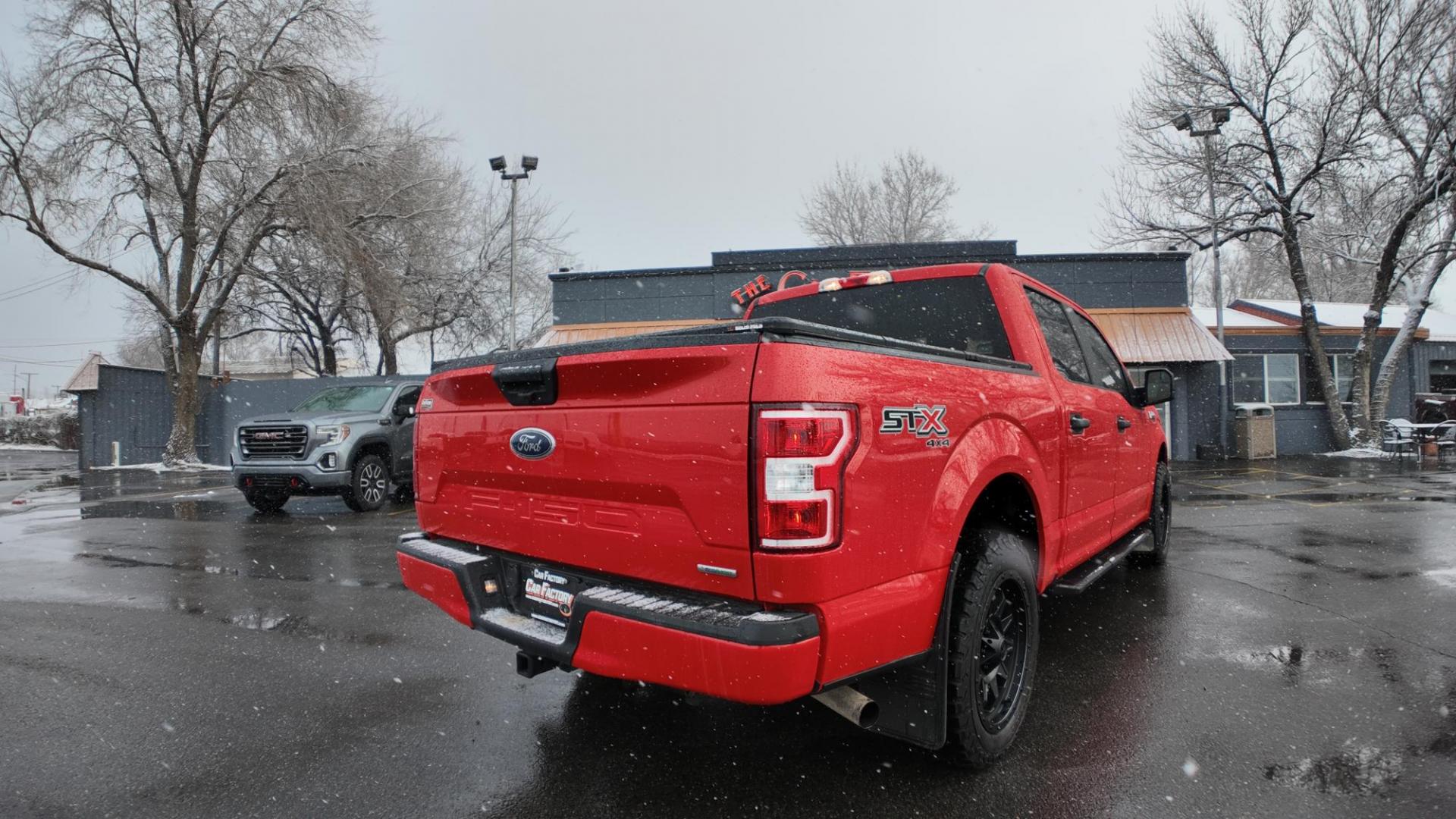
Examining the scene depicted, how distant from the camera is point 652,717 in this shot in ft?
10.9

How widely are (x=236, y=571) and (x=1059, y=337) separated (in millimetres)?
6540

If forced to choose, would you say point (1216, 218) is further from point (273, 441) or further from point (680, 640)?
point (680, 640)

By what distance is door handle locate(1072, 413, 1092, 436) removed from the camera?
3.64 metres

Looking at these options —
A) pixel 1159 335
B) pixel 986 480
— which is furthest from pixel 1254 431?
pixel 986 480

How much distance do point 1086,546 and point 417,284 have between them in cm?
2484

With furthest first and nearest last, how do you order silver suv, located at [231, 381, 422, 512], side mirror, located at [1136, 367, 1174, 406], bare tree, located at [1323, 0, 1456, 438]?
bare tree, located at [1323, 0, 1456, 438], silver suv, located at [231, 381, 422, 512], side mirror, located at [1136, 367, 1174, 406]

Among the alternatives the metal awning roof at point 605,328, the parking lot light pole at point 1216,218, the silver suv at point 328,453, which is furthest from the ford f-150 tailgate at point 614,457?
the parking lot light pole at point 1216,218

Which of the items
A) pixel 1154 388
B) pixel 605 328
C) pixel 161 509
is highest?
pixel 605 328

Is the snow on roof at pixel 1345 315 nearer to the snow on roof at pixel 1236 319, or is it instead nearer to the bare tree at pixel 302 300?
the snow on roof at pixel 1236 319

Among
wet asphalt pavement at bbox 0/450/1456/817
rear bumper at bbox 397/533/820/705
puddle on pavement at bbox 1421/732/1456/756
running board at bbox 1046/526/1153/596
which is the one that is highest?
rear bumper at bbox 397/533/820/705

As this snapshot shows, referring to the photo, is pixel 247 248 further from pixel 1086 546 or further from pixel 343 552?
pixel 1086 546

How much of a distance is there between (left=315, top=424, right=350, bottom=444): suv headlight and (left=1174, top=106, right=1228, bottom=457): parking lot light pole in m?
17.6

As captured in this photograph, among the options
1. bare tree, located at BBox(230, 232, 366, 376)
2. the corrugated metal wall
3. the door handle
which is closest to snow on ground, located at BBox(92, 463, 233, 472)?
the corrugated metal wall

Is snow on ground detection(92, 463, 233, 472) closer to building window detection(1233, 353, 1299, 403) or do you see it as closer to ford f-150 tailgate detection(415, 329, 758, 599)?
ford f-150 tailgate detection(415, 329, 758, 599)
